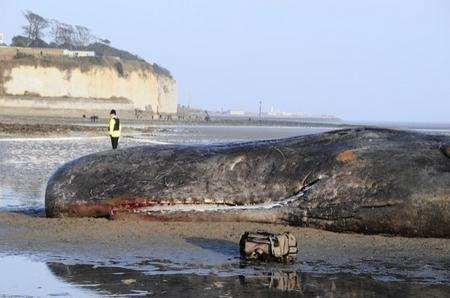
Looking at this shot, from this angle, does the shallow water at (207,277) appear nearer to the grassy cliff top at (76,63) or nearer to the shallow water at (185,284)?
the shallow water at (185,284)

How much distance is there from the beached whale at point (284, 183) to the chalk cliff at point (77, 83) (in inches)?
3010

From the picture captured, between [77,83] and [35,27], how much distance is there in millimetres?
34297

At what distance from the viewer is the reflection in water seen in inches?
257

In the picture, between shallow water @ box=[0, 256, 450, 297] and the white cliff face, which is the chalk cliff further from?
shallow water @ box=[0, 256, 450, 297]

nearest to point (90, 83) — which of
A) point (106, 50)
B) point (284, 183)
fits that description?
point (106, 50)

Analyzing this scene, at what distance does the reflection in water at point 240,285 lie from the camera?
257 inches

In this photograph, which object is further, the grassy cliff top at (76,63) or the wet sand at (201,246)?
the grassy cliff top at (76,63)

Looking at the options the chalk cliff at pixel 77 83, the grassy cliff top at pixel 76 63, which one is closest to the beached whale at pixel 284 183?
the chalk cliff at pixel 77 83

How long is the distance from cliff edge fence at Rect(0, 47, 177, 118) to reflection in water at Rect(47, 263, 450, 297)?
2970 inches

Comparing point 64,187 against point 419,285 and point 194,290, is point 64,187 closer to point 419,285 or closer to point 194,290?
point 194,290

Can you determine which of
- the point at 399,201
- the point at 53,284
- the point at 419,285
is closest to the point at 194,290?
the point at 53,284

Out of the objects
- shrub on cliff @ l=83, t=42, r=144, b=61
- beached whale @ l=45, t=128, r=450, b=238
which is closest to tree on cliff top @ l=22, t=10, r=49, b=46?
shrub on cliff @ l=83, t=42, r=144, b=61

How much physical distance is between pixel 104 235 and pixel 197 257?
5.78 ft

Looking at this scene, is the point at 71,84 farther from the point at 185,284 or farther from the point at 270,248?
the point at 185,284
